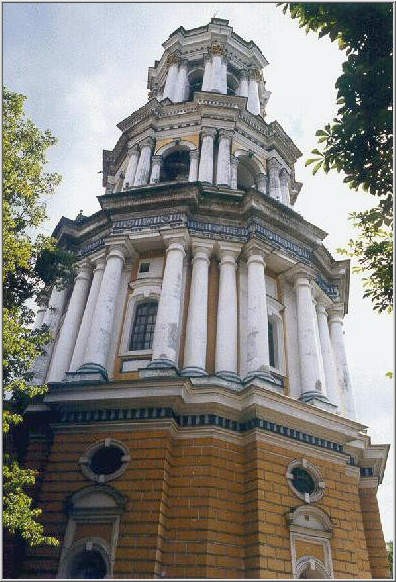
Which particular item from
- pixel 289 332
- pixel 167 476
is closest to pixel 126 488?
pixel 167 476

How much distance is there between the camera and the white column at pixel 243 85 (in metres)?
26.0

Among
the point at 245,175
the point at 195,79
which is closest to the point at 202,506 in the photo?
the point at 245,175

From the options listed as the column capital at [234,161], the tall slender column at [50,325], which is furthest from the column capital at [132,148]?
the tall slender column at [50,325]

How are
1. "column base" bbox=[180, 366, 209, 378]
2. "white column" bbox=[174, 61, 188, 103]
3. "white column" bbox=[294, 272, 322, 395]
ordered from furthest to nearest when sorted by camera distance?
"white column" bbox=[174, 61, 188, 103] → "white column" bbox=[294, 272, 322, 395] → "column base" bbox=[180, 366, 209, 378]

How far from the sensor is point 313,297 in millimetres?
19359

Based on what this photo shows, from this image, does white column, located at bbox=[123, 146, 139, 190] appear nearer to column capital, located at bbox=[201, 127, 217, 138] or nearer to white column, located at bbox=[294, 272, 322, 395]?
column capital, located at bbox=[201, 127, 217, 138]

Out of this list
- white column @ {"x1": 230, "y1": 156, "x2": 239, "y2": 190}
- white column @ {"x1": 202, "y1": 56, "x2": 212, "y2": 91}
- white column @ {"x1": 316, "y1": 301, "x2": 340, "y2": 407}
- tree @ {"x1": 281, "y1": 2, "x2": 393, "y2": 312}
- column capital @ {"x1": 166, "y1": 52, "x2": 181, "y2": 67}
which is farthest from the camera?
column capital @ {"x1": 166, "y1": 52, "x2": 181, "y2": 67}

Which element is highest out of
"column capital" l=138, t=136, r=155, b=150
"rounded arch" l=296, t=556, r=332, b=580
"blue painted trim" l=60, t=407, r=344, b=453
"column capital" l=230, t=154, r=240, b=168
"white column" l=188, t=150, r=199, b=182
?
"column capital" l=138, t=136, r=155, b=150

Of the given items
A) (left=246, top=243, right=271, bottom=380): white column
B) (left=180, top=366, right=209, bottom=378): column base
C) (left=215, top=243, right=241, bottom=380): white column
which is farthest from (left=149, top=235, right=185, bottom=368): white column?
(left=246, top=243, right=271, bottom=380): white column

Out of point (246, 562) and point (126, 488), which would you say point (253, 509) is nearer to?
point (246, 562)

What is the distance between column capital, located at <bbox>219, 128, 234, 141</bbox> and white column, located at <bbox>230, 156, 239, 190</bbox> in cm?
89

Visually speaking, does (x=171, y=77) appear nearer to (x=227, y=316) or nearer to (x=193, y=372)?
(x=227, y=316)

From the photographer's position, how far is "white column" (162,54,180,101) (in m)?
25.1

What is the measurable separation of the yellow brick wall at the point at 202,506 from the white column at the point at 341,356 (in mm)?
4118
